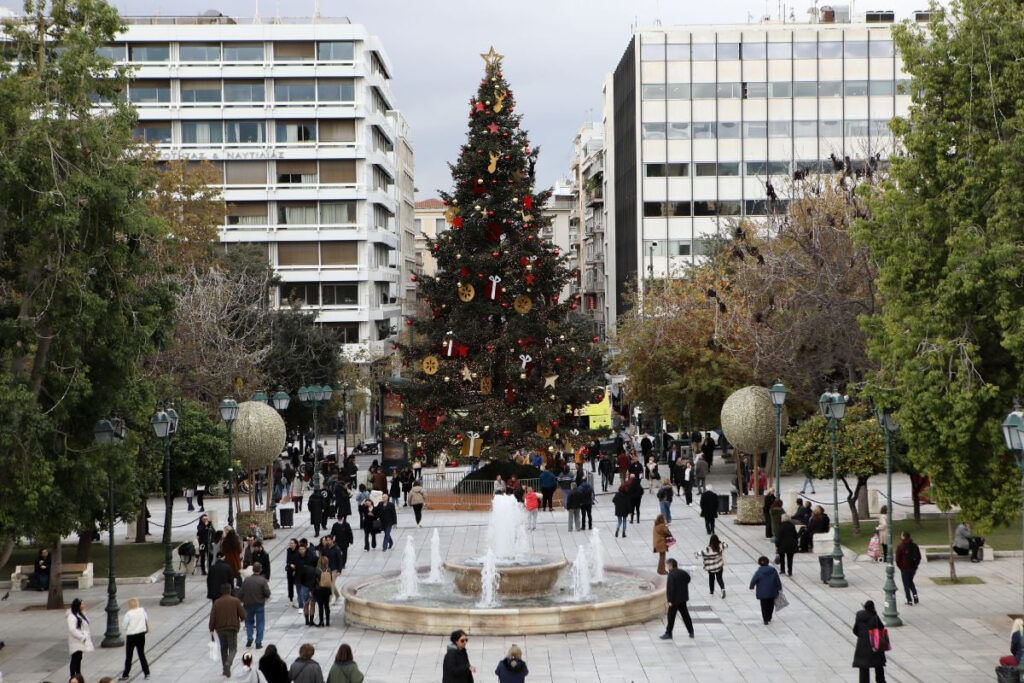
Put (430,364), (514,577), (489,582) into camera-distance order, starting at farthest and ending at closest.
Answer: (430,364) < (514,577) < (489,582)

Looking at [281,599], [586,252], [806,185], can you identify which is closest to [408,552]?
[281,599]

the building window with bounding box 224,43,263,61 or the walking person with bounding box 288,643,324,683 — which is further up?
the building window with bounding box 224,43,263,61

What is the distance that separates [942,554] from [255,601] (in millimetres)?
15121

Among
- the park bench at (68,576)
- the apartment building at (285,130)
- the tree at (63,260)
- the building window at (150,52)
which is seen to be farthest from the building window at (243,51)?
the tree at (63,260)

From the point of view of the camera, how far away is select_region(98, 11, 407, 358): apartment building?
260ft

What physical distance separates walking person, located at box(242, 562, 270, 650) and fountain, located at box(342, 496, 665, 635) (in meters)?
2.36

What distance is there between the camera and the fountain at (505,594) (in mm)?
22516

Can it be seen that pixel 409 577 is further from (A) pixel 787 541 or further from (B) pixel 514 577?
(A) pixel 787 541

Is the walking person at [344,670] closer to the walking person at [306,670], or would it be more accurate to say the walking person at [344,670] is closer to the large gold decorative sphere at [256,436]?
the walking person at [306,670]

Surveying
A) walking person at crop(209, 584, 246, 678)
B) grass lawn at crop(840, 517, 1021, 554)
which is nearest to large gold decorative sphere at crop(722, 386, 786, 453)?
grass lawn at crop(840, 517, 1021, 554)

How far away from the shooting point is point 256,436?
116 feet

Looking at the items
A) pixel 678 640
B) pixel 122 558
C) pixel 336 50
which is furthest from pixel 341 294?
pixel 678 640

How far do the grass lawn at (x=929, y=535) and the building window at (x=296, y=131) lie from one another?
5366 cm

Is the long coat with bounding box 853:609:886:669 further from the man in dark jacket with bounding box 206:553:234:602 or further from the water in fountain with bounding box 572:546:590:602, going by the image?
the man in dark jacket with bounding box 206:553:234:602
